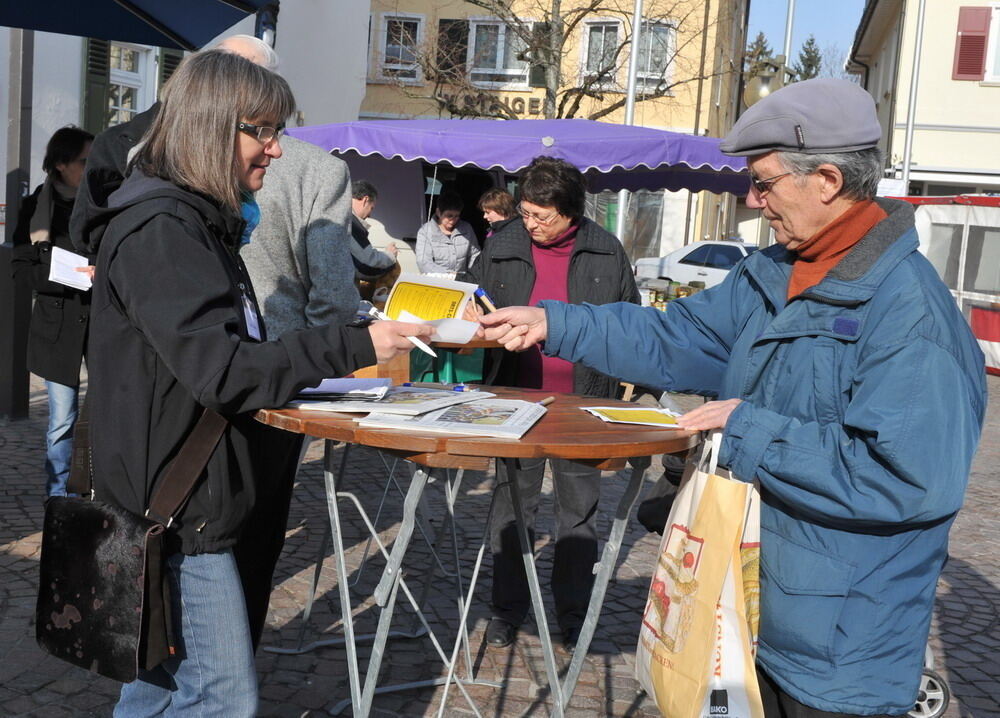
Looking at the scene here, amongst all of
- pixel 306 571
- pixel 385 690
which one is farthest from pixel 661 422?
pixel 306 571

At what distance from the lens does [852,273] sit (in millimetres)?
2111

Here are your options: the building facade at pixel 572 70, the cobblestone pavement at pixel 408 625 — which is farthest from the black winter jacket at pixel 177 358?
the building facade at pixel 572 70

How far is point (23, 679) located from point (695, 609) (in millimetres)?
2533

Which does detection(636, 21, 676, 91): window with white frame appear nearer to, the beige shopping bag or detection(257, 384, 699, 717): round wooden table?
detection(257, 384, 699, 717): round wooden table

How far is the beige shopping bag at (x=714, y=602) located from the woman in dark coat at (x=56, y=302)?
372cm

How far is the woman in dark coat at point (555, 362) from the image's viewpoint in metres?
4.32

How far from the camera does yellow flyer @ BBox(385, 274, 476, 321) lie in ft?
11.4

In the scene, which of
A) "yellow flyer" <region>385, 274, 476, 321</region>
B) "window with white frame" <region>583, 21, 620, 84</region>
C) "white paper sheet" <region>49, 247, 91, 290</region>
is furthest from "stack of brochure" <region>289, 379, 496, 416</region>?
"window with white frame" <region>583, 21, 620, 84</region>

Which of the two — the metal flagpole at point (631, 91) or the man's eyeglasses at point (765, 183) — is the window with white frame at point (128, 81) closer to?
the metal flagpole at point (631, 91)

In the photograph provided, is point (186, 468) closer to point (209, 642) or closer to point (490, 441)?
point (209, 642)

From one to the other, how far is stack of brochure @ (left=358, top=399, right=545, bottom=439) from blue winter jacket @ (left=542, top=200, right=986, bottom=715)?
0.46 meters

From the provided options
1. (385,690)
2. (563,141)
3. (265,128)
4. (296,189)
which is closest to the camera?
(265,128)

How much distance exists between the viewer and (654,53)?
27.7 metres

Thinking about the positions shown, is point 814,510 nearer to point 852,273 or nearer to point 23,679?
point 852,273
